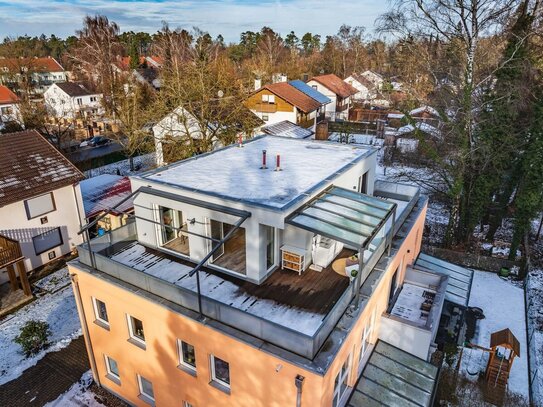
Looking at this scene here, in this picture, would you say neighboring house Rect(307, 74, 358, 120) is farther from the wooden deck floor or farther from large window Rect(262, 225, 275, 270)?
large window Rect(262, 225, 275, 270)

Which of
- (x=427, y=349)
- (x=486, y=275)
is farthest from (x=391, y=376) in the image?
(x=486, y=275)

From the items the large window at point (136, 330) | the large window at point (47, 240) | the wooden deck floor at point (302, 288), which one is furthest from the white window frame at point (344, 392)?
the large window at point (47, 240)

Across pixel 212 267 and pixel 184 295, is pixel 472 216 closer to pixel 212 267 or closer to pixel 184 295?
pixel 212 267

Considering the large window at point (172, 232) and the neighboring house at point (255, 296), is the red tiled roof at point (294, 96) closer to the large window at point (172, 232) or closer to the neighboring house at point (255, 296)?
the neighboring house at point (255, 296)

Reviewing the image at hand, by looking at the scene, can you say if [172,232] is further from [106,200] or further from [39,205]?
[106,200]

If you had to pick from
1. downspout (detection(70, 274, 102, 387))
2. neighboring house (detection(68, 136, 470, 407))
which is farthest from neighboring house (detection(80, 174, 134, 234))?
neighboring house (detection(68, 136, 470, 407))

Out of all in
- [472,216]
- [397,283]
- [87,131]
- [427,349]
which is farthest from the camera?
[87,131]
